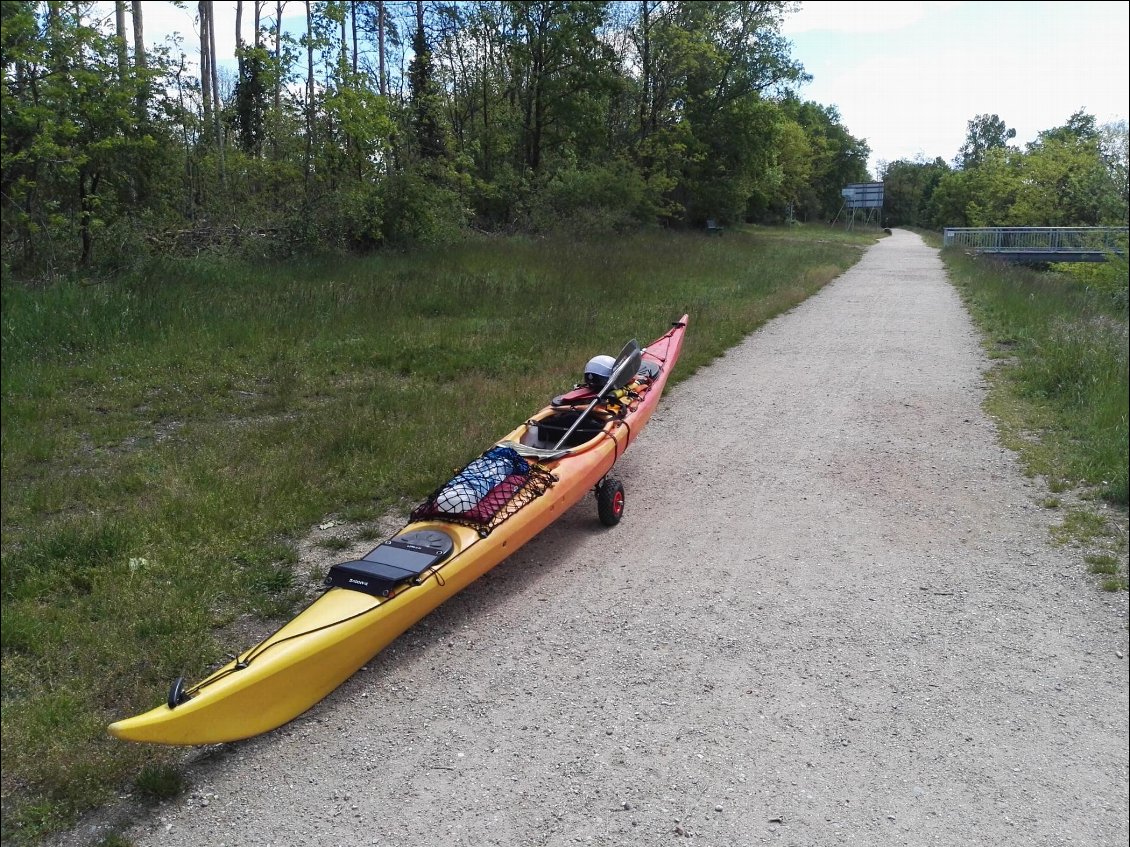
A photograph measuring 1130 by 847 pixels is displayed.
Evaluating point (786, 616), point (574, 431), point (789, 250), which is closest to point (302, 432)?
point (574, 431)

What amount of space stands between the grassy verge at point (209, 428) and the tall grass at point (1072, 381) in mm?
3684

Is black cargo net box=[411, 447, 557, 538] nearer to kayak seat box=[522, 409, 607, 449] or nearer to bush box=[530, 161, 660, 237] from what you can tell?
kayak seat box=[522, 409, 607, 449]

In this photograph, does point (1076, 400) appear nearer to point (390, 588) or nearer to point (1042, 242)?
point (390, 588)

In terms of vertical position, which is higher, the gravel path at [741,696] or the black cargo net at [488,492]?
the black cargo net at [488,492]

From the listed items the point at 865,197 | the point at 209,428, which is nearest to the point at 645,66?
the point at 865,197

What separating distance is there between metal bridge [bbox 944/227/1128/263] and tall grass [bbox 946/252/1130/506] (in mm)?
256

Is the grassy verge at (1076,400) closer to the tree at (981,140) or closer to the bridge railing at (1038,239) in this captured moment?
the bridge railing at (1038,239)

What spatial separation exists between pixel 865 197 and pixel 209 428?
107 feet

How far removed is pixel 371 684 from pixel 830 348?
9155 mm

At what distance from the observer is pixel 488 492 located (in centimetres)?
488

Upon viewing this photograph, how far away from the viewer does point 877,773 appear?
10.8 ft

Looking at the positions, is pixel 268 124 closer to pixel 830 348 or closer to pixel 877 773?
pixel 830 348

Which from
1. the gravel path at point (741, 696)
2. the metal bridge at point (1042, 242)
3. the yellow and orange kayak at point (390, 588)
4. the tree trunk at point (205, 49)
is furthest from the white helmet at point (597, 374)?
the tree trunk at point (205, 49)

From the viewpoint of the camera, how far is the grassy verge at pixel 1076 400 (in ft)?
18.2
